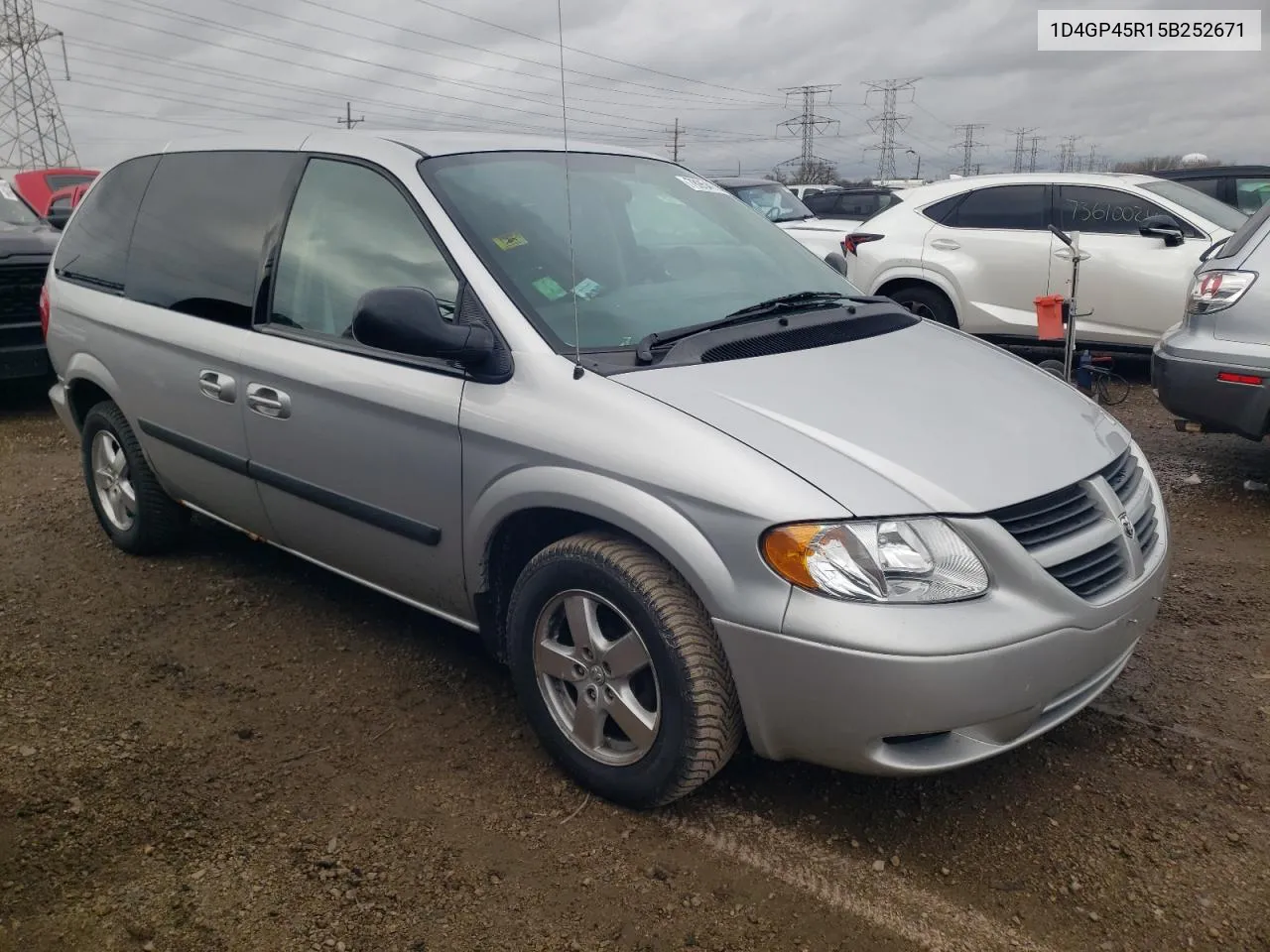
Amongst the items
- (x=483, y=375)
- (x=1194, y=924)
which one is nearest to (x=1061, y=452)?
(x=1194, y=924)

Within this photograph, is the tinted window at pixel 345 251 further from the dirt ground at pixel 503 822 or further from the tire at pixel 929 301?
the tire at pixel 929 301

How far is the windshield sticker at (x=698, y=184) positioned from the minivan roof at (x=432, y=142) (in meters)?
0.16

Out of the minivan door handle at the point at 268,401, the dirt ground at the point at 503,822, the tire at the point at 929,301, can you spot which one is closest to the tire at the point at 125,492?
the dirt ground at the point at 503,822

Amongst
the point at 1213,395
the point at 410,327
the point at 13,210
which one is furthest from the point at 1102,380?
the point at 13,210

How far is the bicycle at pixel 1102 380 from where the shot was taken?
7.18 m

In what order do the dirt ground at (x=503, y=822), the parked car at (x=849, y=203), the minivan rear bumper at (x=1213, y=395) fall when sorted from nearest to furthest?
1. the dirt ground at (x=503, y=822)
2. the minivan rear bumper at (x=1213, y=395)
3. the parked car at (x=849, y=203)

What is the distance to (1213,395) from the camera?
512 centimetres

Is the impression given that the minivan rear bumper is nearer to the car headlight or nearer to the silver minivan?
the silver minivan

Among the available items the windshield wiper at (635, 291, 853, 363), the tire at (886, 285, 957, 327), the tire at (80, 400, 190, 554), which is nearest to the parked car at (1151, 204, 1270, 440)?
the windshield wiper at (635, 291, 853, 363)

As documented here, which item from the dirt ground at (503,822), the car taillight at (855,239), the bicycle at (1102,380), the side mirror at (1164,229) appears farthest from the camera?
the car taillight at (855,239)

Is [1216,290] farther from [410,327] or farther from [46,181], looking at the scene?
[46,181]

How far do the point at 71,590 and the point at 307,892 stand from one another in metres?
2.51

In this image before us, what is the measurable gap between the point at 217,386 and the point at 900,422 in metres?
2.35

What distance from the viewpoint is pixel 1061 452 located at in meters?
2.71
